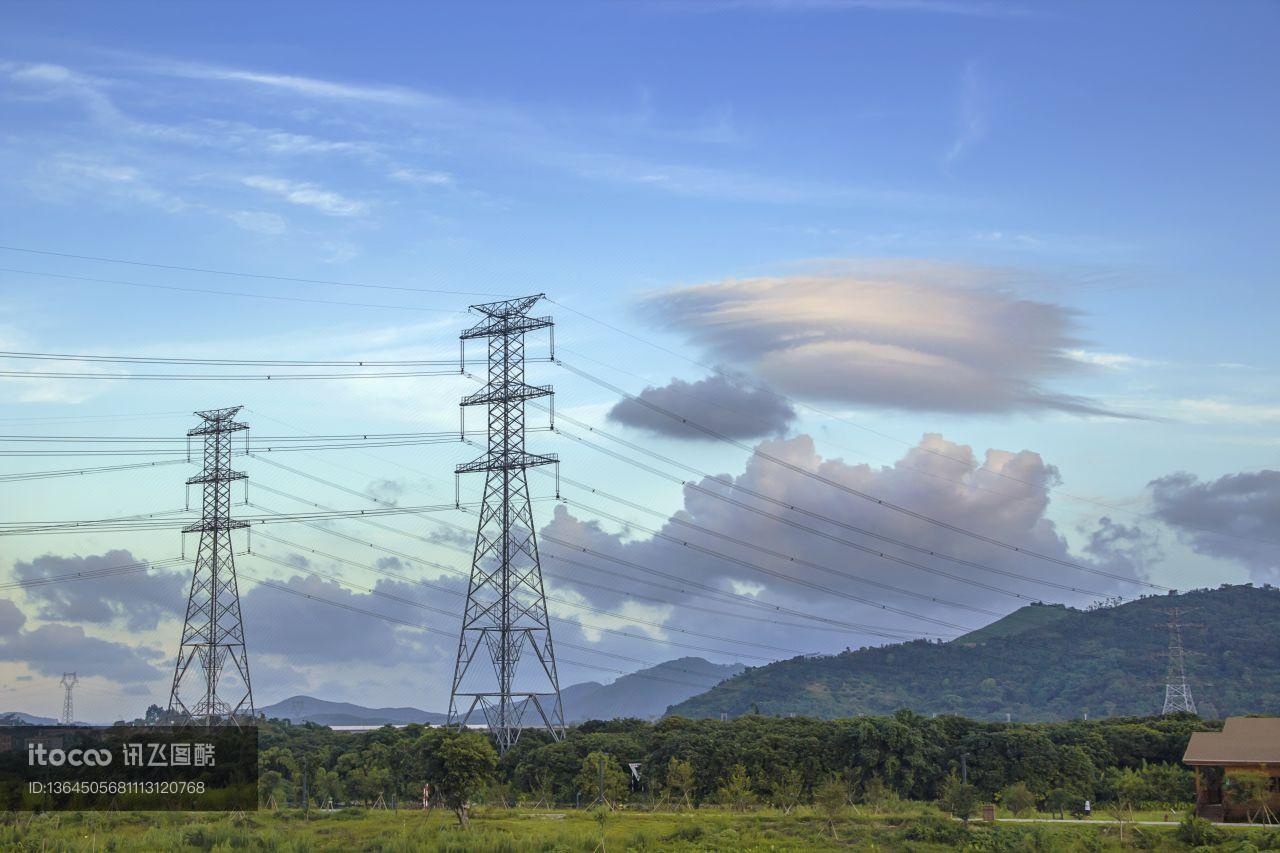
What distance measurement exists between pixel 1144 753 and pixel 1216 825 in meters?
22.6

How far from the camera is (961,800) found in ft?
232

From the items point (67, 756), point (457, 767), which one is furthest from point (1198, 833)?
point (67, 756)

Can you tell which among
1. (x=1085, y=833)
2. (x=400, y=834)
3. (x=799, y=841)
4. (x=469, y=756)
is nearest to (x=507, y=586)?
(x=469, y=756)

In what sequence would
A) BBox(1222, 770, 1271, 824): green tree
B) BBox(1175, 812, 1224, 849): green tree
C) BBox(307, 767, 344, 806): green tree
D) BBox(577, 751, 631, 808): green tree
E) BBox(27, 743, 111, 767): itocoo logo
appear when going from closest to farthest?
BBox(1175, 812, 1224, 849): green tree → BBox(1222, 770, 1271, 824): green tree → BBox(27, 743, 111, 767): itocoo logo → BBox(577, 751, 631, 808): green tree → BBox(307, 767, 344, 806): green tree

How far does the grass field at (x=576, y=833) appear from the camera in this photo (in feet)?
200

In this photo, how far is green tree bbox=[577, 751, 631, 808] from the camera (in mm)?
83625

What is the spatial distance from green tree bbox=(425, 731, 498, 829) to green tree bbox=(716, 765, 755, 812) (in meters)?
16.0

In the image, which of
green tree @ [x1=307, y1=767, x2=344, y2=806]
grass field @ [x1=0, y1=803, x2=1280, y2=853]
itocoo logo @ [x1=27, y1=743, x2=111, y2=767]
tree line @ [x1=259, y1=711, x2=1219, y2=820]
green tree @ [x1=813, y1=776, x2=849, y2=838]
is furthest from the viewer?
green tree @ [x1=307, y1=767, x2=344, y2=806]

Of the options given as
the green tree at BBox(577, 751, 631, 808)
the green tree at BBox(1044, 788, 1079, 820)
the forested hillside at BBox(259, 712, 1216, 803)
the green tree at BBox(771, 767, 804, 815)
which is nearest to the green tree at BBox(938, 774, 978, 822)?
the green tree at BBox(1044, 788, 1079, 820)

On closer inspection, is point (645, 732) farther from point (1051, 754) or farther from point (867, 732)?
point (1051, 754)

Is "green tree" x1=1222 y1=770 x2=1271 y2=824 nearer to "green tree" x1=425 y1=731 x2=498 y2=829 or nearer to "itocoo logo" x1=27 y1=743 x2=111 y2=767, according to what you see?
"green tree" x1=425 y1=731 x2=498 y2=829

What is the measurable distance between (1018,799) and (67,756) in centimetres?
5527

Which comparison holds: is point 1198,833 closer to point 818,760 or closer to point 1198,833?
point 1198,833

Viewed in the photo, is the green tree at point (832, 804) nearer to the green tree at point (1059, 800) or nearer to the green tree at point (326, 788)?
the green tree at point (1059, 800)
